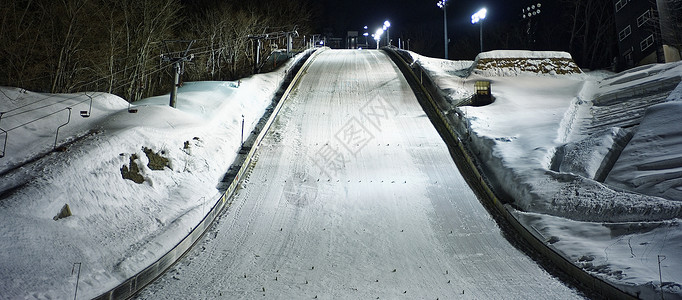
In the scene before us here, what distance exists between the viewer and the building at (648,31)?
28.0 m

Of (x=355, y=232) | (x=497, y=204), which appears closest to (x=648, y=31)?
(x=497, y=204)

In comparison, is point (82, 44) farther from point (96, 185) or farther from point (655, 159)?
point (655, 159)

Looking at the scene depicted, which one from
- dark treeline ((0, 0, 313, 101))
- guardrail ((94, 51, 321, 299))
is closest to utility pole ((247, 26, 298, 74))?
dark treeline ((0, 0, 313, 101))

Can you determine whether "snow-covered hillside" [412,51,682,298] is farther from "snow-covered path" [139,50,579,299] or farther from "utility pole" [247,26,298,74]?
"utility pole" [247,26,298,74]

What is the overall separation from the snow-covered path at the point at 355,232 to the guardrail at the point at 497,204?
1.20 ft

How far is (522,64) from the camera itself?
87.8 ft

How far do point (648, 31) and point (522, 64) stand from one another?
34.8 feet

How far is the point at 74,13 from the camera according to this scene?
17.9 m

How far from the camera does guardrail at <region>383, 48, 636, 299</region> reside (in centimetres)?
702

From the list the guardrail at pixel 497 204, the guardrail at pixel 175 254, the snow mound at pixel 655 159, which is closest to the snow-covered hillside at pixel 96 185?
the guardrail at pixel 175 254

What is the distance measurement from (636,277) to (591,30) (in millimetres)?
53657

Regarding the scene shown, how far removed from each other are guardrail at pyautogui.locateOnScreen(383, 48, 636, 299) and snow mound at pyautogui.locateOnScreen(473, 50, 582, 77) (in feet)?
12.5

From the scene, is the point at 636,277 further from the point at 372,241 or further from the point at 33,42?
the point at 33,42

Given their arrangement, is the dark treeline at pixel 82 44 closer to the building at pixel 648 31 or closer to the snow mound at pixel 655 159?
the snow mound at pixel 655 159
